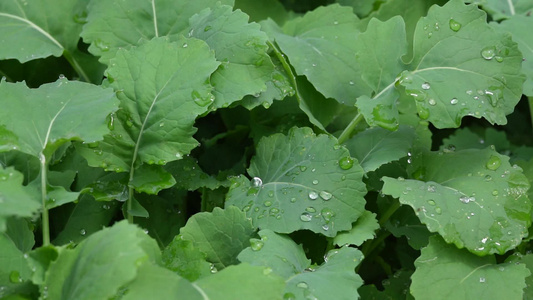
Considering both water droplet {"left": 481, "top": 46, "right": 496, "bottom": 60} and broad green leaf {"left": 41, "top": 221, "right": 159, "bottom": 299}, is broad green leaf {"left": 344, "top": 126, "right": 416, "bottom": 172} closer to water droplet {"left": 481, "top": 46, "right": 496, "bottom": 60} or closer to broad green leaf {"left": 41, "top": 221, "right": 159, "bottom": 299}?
water droplet {"left": 481, "top": 46, "right": 496, "bottom": 60}

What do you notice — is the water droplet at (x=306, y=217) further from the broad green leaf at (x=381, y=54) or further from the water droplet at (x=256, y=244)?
the broad green leaf at (x=381, y=54)

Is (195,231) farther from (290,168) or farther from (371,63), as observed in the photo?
(371,63)

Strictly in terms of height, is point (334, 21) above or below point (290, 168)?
above

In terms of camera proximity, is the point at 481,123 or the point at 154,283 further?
the point at 481,123

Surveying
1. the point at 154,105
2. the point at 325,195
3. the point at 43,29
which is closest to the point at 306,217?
the point at 325,195

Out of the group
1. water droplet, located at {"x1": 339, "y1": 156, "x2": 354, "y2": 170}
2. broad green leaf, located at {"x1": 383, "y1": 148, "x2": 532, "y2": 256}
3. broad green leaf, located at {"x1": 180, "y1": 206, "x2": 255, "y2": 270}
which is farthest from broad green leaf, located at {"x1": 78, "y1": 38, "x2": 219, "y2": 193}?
broad green leaf, located at {"x1": 383, "y1": 148, "x2": 532, "y2": 256}

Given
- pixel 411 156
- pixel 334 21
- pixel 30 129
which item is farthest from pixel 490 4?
pixel 30 129

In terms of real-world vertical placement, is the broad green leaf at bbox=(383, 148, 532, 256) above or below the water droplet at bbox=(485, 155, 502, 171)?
below
